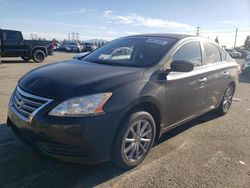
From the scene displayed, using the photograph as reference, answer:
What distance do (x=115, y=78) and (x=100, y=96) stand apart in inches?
14.0

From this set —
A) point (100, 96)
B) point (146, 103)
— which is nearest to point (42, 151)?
point (100, 96)

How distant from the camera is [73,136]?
2.72m

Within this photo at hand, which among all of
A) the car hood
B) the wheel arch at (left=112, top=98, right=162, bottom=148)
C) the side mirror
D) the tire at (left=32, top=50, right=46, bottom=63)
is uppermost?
the side mirror

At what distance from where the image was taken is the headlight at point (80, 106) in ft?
9.02

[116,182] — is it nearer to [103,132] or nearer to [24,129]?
[103,132]

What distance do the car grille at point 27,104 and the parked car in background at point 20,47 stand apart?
13.4 metres

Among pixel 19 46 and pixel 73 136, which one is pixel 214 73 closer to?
pixel 73 136

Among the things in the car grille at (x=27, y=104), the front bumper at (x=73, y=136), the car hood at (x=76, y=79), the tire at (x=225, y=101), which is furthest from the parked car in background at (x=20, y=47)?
the front bumper at (x=73, y=136)

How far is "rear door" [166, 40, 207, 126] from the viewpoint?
3.74 meters

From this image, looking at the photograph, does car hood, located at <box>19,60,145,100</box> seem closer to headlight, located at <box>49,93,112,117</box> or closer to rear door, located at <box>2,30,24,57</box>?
headlight, located at <box>49,93,112,117</box>

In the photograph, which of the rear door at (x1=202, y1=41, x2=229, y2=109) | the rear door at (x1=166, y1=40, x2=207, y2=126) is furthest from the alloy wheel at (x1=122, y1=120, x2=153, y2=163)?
the rear door at (x1=202, y1=41, x2=229, y2=109)

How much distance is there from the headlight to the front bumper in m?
0.06

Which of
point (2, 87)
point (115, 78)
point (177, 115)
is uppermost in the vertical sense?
point (115, 78)

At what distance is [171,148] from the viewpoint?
401cm
